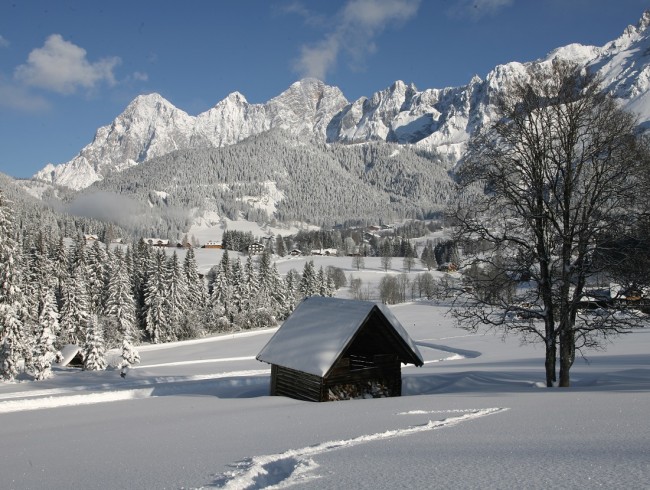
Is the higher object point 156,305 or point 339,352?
point 156,305

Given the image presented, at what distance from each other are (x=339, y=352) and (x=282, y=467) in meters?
8.63

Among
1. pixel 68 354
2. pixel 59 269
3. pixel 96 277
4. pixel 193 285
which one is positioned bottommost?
pixel 68 354

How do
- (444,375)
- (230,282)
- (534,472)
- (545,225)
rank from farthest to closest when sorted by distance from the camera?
1. (230,282)
2. (444,375)
3. (545,225)
4. (534,472)

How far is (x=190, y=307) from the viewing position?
65.4m

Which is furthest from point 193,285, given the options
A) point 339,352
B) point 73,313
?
point 339,352

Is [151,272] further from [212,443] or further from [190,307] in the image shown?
[212,443]

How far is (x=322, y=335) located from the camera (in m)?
15.2

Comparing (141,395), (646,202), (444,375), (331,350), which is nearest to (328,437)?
(331,350)

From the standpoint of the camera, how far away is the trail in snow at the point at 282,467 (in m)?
5.08

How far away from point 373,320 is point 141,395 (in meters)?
10.9

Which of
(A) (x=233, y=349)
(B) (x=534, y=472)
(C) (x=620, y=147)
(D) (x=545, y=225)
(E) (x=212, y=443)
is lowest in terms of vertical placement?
(A) (x=233, y=349)

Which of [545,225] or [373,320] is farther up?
[545,225]

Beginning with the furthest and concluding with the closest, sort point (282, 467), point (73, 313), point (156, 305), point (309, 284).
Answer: point (309, 284) → point (156, 305) → point (73, 313) → point (282, 467)

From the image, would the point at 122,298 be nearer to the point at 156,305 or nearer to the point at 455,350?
the point at 156,305
